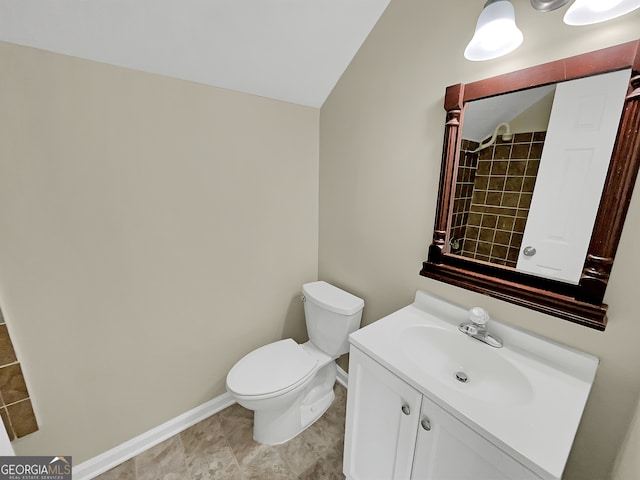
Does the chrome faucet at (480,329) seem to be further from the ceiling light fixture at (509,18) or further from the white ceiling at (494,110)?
the ceiling light fixture at (509,18)

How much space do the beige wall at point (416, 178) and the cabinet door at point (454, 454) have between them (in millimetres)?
492

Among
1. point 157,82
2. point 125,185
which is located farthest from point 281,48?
point 125,185

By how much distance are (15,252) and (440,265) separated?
1.70 meters

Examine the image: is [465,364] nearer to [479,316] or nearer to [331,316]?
[479,316]

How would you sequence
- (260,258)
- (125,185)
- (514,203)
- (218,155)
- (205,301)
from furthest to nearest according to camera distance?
(260,258) < (205,301) < (218,155) < (125,185) < (514,203)

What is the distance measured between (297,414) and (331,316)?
0.59m

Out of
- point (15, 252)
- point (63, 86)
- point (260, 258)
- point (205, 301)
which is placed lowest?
point (205, 301)

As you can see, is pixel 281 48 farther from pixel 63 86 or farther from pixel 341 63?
pixel 63 86

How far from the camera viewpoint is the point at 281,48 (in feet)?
4.09

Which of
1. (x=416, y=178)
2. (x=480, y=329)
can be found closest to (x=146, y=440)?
(x=480, y=329)

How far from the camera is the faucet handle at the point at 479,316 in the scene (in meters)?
1.00

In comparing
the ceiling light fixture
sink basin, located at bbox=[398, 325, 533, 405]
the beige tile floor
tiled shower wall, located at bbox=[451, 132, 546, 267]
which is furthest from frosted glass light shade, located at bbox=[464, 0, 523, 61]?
the beige tile floor

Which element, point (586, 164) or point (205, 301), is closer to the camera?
point (586, 164)

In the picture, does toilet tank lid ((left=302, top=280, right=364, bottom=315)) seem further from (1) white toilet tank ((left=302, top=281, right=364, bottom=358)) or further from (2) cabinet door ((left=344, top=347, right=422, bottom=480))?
(2) cabinet door ((left=344, top=347, right=422, bottom=480))
